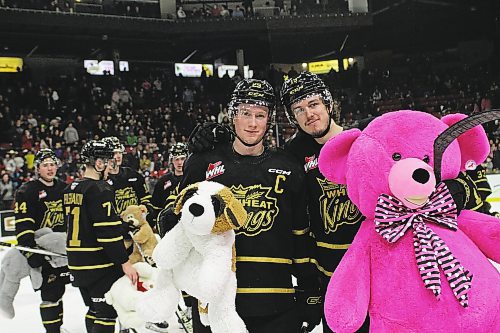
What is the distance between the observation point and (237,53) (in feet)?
63.0

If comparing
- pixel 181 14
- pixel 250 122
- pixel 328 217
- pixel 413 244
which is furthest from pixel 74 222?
pixel 181 14

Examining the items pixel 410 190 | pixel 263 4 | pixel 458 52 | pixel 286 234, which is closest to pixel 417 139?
pixel 410 190

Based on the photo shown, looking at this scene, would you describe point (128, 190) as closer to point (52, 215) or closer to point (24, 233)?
point (52, 215)

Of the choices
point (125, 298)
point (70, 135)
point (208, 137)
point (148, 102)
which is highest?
point (148, 102)

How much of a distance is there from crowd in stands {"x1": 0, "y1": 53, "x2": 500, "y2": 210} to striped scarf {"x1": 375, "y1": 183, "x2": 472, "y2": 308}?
7.98m

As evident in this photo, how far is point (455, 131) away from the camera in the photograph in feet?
5.12

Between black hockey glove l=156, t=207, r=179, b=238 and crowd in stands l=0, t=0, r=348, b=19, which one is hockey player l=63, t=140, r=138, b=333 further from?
crowd in stands l=0, t=0, r=348, b=19

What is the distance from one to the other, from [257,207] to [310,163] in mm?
298

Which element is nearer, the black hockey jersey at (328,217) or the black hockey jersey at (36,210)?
the black hockey jersey at (328,217)

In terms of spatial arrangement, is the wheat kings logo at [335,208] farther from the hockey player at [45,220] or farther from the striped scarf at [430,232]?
the hockey player at [45,220]

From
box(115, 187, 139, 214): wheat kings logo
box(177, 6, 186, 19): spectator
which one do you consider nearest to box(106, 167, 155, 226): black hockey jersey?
box(115, 187, 139, 214): wheat kings logo

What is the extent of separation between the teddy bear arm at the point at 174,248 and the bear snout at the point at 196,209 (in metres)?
0.17

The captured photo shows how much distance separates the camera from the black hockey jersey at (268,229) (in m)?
2.04

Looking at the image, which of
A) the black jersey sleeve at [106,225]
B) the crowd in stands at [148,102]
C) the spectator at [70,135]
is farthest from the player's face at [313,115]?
the spectator at [70,135]
